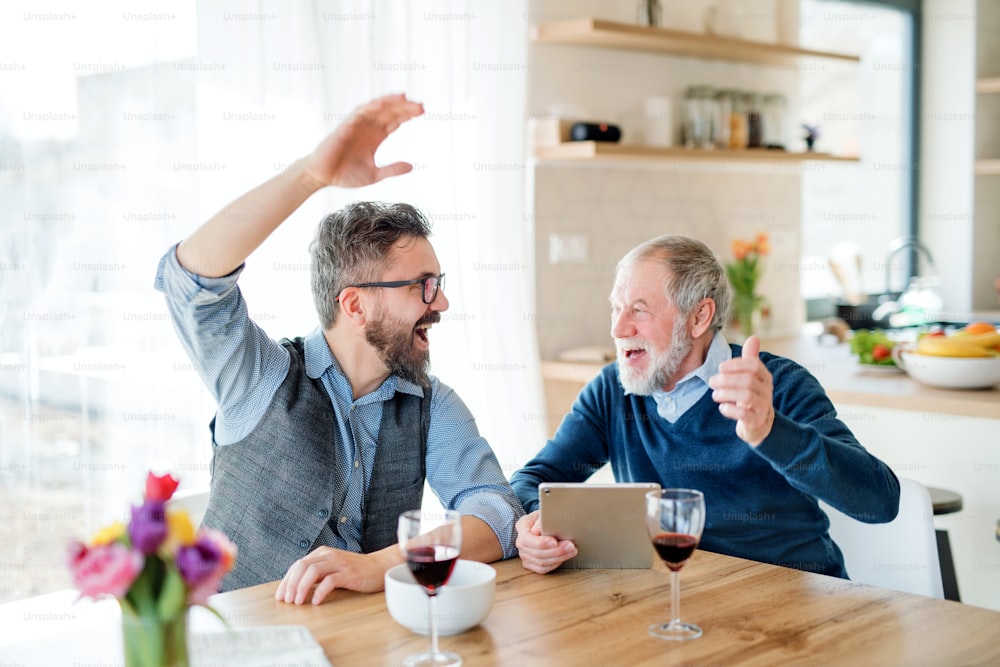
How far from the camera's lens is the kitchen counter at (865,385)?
2.84 metres

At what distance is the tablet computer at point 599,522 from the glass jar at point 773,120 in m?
2.73

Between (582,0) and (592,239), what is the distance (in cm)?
79

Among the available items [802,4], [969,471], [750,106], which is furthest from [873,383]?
[802,4]

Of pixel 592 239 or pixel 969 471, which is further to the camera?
pixel 592 239

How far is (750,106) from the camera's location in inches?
161

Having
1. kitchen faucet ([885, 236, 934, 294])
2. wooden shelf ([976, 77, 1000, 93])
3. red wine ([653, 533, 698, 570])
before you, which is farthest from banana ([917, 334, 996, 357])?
wooden shelf ([976, 77, 1000, 93])

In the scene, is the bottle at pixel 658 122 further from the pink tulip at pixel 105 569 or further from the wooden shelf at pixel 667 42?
the pink tulip at pixel 105 569

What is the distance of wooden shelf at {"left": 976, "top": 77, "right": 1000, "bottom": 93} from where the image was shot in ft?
16.2

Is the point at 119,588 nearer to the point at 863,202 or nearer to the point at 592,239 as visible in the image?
the point at 592,239

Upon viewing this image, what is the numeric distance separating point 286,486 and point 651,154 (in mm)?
2091

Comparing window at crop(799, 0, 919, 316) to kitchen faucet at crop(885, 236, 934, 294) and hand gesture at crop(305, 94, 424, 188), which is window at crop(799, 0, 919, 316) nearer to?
kitchen faucet at crop(885, 236, 934, 294)

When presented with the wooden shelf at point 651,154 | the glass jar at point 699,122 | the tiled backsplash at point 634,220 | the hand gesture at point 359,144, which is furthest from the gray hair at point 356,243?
the glass jar at point 699,122

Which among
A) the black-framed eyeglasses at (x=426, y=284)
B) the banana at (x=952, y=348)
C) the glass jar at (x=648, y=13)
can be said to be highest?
the glass jar at (x=648, y=13)

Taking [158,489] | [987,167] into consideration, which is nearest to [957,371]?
[987,167]
